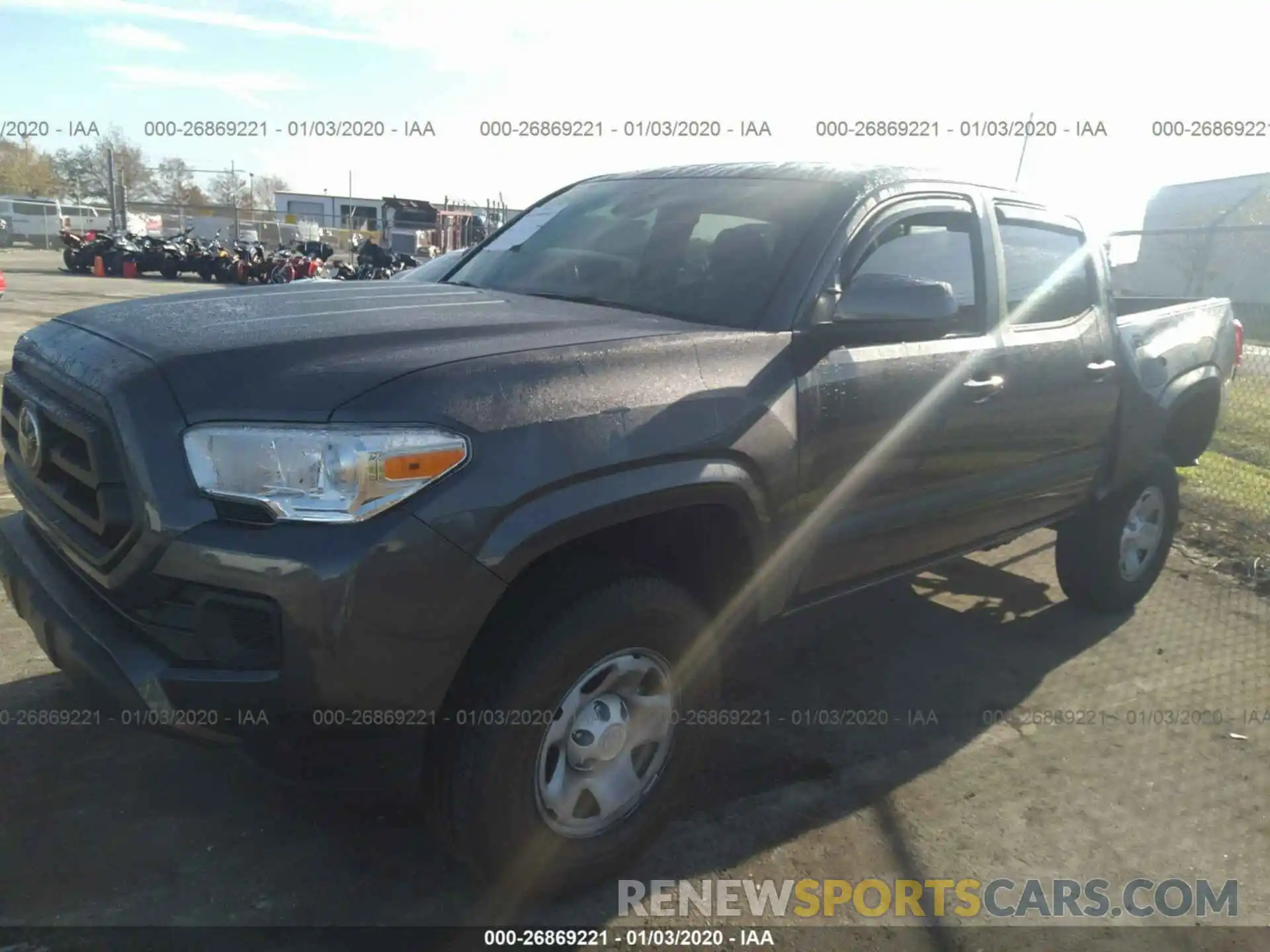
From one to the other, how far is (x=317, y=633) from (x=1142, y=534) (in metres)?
4.36

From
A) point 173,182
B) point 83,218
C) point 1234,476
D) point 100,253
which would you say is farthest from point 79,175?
point 1234,476

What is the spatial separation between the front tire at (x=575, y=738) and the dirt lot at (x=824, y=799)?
0.56ft

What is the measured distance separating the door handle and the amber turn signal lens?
202 centimetres

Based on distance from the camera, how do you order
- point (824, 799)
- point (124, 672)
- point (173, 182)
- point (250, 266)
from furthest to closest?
point (173, 182)
point (250, 266)
point (824, 799)
point (124, 672)

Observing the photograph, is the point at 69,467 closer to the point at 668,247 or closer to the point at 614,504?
the point at 614,504

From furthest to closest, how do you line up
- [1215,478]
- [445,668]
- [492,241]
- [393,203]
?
[393,203]
[1215,478]
[492,241]
[445,668]

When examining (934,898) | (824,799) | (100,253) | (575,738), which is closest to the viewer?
(575,738)

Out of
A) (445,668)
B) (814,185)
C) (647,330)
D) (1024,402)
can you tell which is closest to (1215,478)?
(1024,402)

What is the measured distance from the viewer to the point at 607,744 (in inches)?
102

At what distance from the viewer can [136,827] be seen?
A: 280 centimetres

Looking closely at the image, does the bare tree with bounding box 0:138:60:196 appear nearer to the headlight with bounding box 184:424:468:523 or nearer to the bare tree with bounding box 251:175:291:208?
the bare tree with bounding box 251:175:291:208

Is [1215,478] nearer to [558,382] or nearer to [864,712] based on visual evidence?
[864,712]

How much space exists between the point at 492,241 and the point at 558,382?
2.07 m

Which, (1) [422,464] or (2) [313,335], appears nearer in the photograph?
(1) [422,464]
